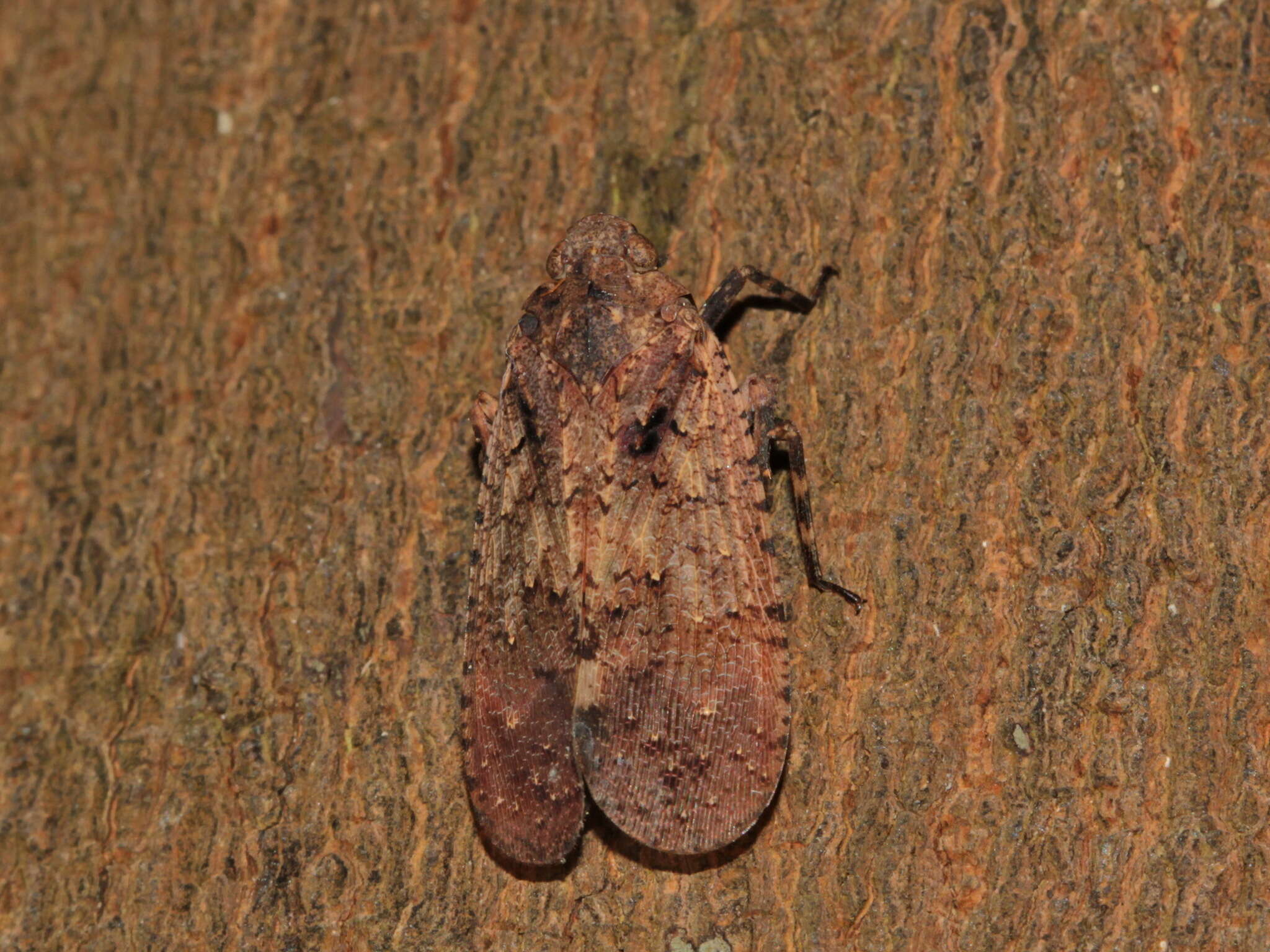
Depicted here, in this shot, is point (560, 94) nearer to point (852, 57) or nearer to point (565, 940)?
point (852, 57)

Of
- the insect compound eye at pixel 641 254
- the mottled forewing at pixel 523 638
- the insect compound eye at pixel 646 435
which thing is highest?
the insect compound eye at pixel 641 254

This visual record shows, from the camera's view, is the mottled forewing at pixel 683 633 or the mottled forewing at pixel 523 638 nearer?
the mottled forewing at pixel 683 633

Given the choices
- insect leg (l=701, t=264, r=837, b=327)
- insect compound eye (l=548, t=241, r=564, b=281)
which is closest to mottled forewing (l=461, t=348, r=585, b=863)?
insect compound eye (l=548, t=241, r=564, b=281)

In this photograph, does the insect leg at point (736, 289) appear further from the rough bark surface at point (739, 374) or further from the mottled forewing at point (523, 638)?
the mottled forewing at point (523, 638)

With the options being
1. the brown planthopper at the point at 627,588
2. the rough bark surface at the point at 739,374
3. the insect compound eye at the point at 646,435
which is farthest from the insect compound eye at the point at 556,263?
the insect compound eye at the point at 646,435

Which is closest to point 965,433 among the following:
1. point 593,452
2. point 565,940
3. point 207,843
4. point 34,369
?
point 593,452

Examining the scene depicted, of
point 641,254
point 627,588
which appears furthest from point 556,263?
point 627,588

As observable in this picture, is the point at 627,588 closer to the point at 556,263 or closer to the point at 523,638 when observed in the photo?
the point at 523,638
